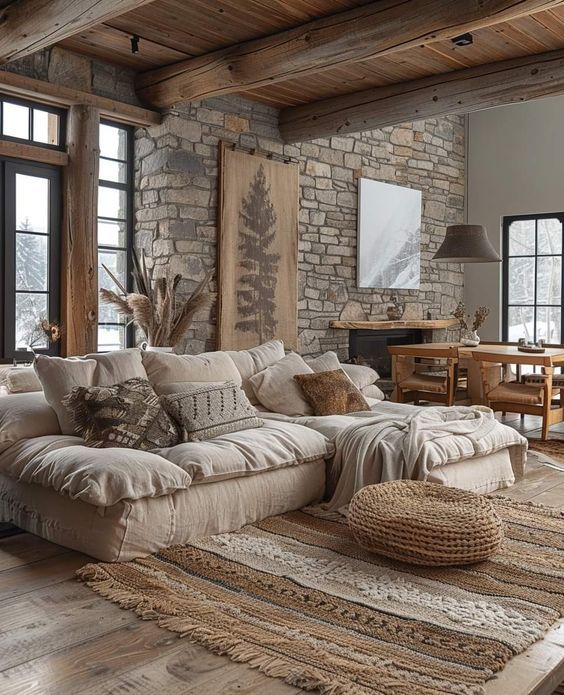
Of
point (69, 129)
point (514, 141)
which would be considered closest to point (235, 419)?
point (69, 129)

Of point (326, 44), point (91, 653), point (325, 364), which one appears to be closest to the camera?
point (91, 653)

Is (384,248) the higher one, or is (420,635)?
(384,248)

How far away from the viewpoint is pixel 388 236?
28.1 ft

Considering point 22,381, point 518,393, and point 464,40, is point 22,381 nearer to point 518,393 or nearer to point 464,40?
point 464,40

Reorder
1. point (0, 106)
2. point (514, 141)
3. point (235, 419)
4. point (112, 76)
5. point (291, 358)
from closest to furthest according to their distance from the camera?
1. point (235, 419)
2. point (291, 358)
3. point (0, 106)
4. point (112, 76)
5. point (514, 141)

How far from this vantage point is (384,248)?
8516mm

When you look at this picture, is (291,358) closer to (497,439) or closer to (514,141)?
(497,439)

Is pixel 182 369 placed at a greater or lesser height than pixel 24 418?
greater

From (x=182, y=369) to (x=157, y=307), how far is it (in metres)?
1.59

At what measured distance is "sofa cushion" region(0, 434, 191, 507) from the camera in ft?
9.97

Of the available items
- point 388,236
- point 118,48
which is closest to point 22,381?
point 118,48

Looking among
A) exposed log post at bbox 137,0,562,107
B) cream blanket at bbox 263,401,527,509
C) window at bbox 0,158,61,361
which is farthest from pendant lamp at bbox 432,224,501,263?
window at bbox 0,158,61,361

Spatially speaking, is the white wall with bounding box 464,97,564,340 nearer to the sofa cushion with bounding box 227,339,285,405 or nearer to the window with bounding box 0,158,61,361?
the sofa cushion with bounding box 227,339,285,405

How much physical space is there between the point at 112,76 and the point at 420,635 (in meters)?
5.02
